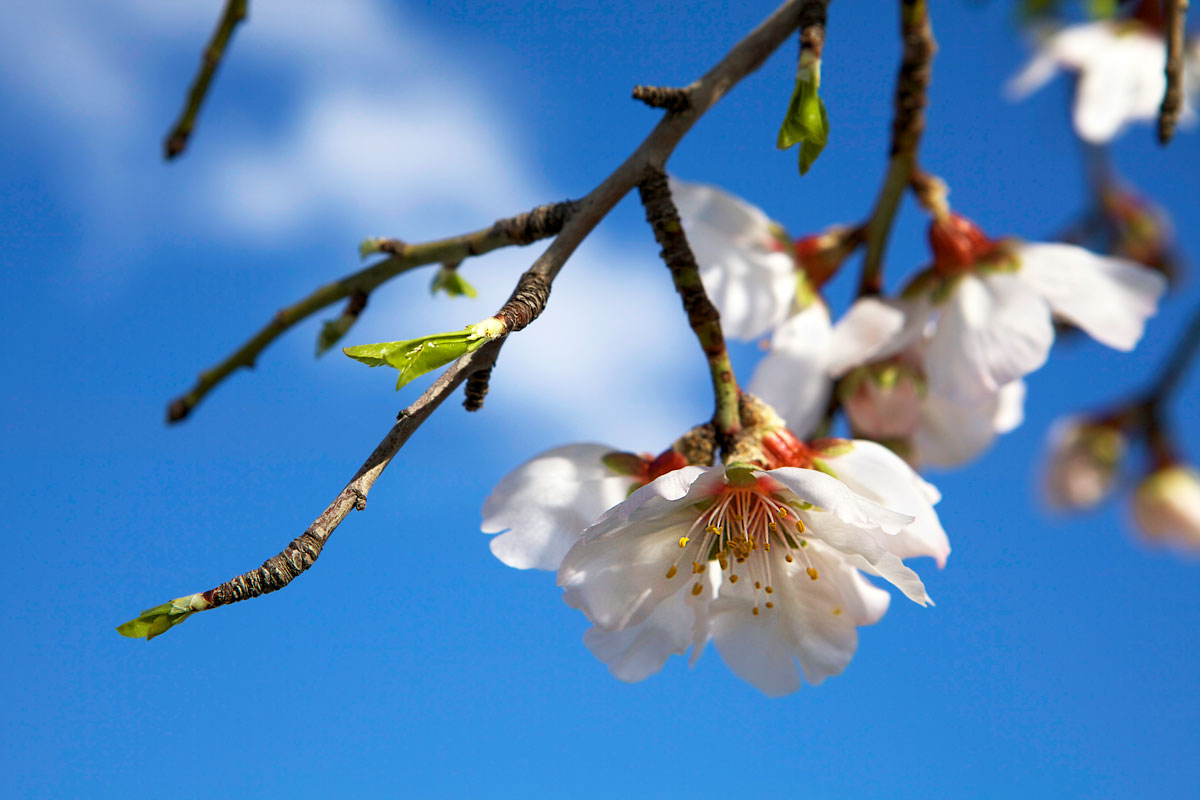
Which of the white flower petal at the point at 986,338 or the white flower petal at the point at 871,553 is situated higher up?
the white flower petal at the point at 986,338

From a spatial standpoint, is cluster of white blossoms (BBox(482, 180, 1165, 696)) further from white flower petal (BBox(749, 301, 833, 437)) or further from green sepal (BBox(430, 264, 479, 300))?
green sepal (BBox(430, 264, 479, 300))

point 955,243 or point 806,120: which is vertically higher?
Answer: point 955,243

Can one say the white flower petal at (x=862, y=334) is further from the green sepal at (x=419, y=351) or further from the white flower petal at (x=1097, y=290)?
the green sepal at (x=419, y=351)

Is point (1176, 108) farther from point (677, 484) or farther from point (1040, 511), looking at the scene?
point (1040, 511)

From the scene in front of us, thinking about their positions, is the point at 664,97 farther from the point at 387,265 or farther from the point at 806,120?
the point at 387,265

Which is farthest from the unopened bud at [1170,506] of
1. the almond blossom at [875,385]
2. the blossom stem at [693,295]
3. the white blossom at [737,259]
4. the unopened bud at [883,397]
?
the blossom stem at [693,295]

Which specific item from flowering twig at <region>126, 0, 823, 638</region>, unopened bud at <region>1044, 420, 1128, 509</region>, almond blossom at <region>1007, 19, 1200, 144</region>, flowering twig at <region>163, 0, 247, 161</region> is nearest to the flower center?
flowering twig at <region>126, 0, 823, 638</region>

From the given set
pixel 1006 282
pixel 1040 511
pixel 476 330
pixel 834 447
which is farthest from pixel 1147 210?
pixel 476 330

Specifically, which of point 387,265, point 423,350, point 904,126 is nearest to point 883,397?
point 904,126
